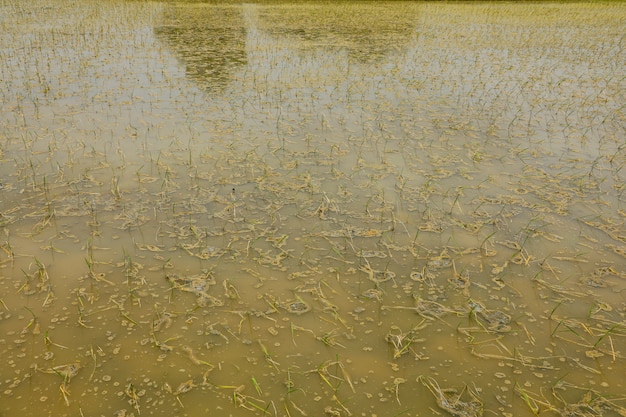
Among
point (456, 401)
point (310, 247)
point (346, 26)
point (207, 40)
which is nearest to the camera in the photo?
point (456, 401)

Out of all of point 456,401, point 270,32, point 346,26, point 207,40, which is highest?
point 346,26

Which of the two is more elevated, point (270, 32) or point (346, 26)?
point (346, 26)

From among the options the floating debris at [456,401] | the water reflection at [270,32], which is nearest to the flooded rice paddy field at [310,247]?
the floating debris at [456,401]

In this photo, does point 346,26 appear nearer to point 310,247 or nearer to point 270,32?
point 270,32

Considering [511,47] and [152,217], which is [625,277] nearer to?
[152,217]

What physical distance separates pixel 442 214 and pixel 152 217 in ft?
8.67

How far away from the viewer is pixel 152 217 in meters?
3.87

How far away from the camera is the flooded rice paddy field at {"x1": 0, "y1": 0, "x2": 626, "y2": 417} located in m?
2.38

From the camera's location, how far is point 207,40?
1235 cm

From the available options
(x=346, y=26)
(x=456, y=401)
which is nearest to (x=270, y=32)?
(x=346, y=26)

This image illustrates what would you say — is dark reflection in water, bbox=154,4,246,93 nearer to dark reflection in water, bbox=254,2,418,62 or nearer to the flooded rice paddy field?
the flooded rice paddy field

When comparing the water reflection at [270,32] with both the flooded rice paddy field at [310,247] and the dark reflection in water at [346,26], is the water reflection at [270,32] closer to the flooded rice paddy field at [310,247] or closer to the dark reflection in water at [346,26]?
the dark reflection in water at [346,26]

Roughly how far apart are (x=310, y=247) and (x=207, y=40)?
34.8ft

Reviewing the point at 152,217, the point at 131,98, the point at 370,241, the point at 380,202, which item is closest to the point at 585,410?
the point at 370,241
